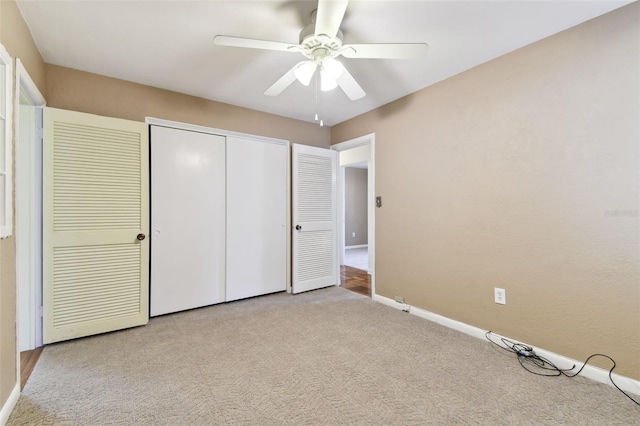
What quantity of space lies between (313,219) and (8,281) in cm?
285

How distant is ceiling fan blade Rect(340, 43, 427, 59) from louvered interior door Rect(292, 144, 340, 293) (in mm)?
2027

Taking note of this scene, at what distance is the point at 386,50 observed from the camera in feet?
5.60

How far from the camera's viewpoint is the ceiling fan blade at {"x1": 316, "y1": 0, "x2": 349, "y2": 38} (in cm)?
136

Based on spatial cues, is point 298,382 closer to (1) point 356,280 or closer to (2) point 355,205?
(1) point 356,280

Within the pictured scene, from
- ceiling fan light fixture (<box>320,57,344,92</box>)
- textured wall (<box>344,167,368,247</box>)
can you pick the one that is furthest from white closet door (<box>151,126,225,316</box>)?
textured wall (<box>344,167,368,247</box>)

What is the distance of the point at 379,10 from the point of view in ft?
5.82

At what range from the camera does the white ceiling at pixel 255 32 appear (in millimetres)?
1769

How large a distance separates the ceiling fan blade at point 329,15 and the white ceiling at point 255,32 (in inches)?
12.3

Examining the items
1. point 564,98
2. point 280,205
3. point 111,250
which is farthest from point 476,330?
point 111,250

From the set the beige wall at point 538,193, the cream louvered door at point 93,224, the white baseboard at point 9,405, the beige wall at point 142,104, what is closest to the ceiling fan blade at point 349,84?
the beige wall at point 538,193

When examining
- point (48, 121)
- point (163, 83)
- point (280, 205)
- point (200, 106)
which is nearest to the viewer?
point (48, 121)

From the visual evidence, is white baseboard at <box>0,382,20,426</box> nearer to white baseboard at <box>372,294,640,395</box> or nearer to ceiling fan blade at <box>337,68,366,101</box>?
ceiling fan blade at <box>337,68,366,101</box>

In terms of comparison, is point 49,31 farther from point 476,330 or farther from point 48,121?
point 476,330

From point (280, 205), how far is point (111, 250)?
6.16ft
